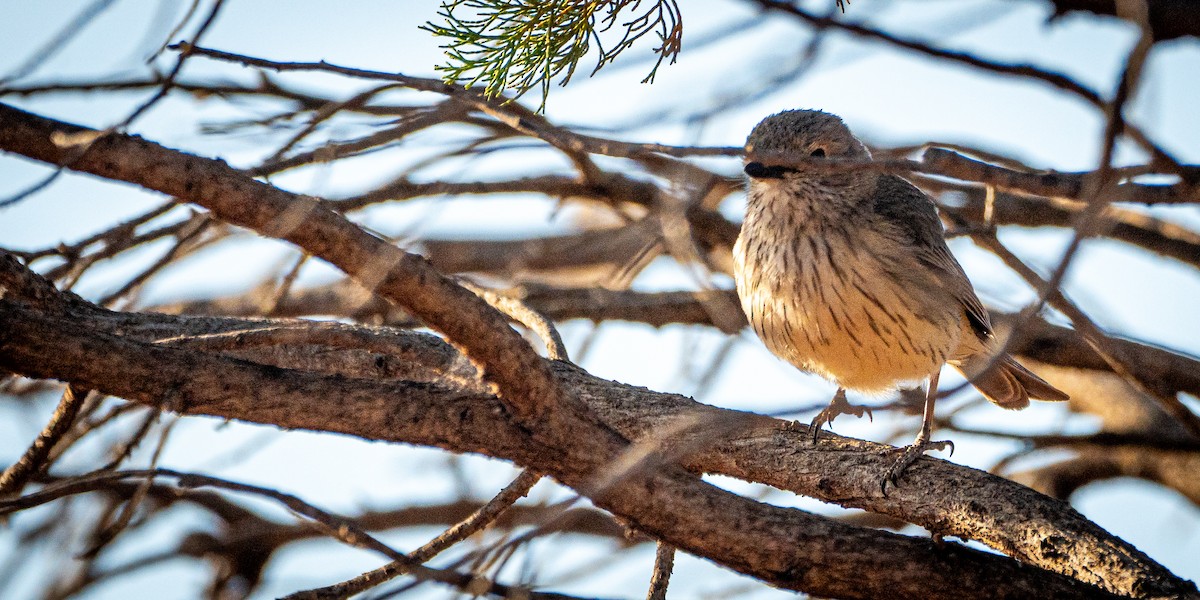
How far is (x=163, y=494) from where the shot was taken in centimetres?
577

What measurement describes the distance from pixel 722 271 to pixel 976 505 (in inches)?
126

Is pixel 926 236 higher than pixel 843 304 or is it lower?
higher

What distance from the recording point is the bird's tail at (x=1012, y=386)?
502 cm

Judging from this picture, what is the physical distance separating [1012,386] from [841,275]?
1475 mm

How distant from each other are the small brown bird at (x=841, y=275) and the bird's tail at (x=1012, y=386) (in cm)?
42

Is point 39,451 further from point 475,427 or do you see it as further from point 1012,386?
point 1012,386

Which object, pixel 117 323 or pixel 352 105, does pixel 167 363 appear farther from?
pixel 352 105

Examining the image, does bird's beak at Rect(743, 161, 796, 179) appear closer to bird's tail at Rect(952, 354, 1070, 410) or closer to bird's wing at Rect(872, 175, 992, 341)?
bird's wing at Rect(872, 175, 992, 341)

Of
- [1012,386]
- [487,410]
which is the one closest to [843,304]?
[1012,386]

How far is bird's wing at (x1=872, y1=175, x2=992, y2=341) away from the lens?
4.44 metres

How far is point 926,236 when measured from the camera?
457 cm

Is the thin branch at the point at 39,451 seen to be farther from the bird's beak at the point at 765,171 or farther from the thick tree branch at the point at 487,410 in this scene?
the bird's beak at the point at 765,171

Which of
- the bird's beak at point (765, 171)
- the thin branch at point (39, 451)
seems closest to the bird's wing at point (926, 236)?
the bird's beak at point (765, 171)

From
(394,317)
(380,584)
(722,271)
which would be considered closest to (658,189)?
(722,271)
